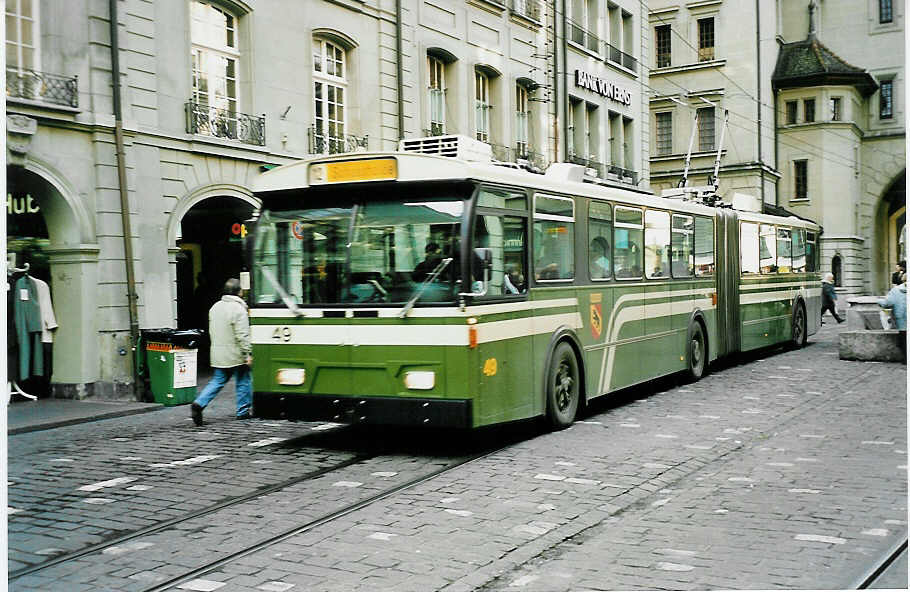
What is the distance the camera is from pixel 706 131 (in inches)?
1834

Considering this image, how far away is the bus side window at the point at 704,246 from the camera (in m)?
16.4

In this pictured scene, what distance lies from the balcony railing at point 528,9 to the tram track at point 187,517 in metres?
19.4

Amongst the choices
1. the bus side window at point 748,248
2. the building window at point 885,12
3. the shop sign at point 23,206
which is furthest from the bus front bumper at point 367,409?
the bus side window at point 748,248

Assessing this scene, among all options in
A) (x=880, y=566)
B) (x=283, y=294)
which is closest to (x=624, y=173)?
(x=283, y=294)

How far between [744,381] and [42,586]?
12.4 meters

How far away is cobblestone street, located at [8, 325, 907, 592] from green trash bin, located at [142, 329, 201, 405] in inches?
83.8

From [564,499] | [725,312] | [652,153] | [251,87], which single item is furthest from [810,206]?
[564,499]

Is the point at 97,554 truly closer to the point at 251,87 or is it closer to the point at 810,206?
the point at 251,87

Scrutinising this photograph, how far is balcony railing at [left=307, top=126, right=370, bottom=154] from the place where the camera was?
1956cm

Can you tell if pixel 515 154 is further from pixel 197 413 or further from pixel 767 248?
pixel 197 413

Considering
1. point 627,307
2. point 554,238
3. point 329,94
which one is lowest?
point 627,307

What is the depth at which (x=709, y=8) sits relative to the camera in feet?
149

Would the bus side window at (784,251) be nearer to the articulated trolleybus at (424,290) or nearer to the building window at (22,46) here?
the articulated trolleybus at (424,290)

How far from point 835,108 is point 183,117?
35548 millimetres
